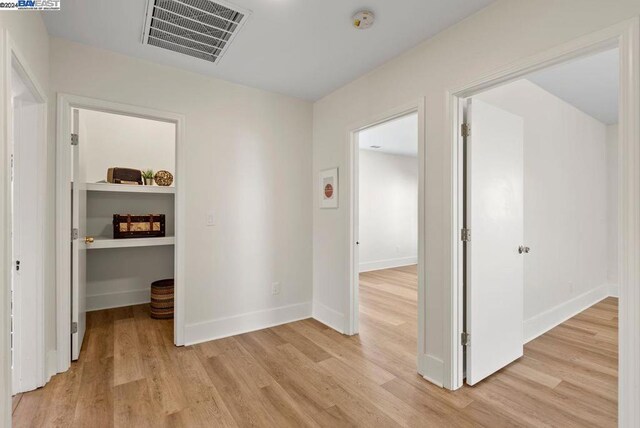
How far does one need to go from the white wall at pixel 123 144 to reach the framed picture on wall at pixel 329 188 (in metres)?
2.28

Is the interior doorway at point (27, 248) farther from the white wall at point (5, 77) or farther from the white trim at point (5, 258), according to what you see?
the white trim at point (5, 258)

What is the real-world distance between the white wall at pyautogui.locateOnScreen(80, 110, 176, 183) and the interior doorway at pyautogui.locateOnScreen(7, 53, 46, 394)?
5.88ft

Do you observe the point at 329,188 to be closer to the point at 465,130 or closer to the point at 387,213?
the point at 465,130

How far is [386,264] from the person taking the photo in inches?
267

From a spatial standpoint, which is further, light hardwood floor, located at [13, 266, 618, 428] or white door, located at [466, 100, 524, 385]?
white door, located at [466, 100, 524, 385]

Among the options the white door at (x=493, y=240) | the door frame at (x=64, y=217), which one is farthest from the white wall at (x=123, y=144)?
the white door at (x=493, y=240)

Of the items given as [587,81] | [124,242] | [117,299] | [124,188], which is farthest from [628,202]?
[117,299]

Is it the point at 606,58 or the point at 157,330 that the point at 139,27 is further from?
the point at 606,58

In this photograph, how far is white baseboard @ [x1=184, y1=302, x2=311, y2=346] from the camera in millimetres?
2871

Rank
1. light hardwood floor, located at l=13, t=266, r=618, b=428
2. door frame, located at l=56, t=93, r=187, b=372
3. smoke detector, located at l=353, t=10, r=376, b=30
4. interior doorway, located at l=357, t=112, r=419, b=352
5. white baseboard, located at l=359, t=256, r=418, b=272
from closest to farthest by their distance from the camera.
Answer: light hardwood floor, located at l=13, t=266, r=618, b=428 < smoke detector, located at l=353, t=10, r=376, b=30 < door frame, located at l=56, t=93, r=187, b=372 < interior doorway, located at l=357, t=112, r=419, b=352 < white baseboard, located at l=359, t=256, r=418, b=272

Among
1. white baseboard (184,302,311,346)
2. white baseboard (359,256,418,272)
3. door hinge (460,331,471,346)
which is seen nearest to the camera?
door hinge (460,331,471,346)

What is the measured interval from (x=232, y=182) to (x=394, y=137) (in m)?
3.42

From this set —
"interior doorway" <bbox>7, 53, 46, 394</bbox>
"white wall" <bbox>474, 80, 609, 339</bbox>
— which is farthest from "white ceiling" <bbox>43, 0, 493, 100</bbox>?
"white wall" <bbox>474, 80, 609, 339</bbox>

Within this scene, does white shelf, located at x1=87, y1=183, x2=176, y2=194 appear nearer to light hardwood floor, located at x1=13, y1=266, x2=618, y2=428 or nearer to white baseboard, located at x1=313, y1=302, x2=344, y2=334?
light hardwood floor, located at x1=13, y1=266, x2=618, y2=428
